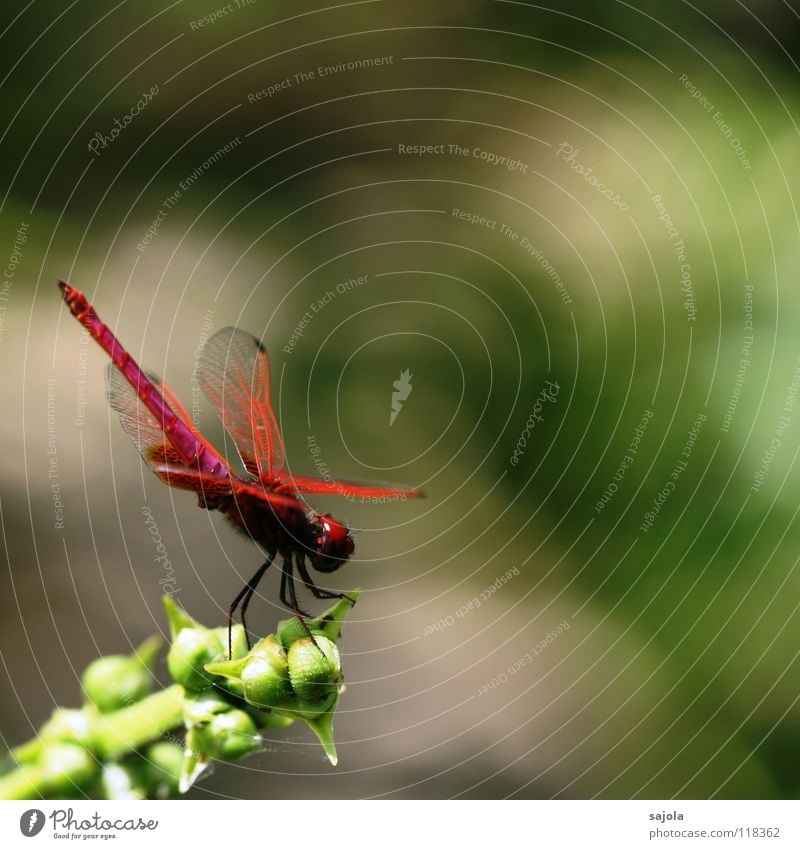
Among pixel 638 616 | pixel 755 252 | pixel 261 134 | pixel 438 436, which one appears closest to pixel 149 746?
pixel 438 436

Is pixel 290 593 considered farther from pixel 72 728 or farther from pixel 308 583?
pixel 72 728

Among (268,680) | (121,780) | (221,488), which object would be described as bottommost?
(121,780)

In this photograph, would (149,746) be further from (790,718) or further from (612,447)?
(790,718)

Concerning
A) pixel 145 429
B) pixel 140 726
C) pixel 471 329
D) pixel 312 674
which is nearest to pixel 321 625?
pixel 312 674

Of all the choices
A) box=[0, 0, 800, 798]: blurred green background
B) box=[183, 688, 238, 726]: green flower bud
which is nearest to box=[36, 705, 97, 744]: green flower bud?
box=[183, 688, 238, 726]: green flower bud

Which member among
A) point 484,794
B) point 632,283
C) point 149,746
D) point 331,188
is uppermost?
point 331,188
